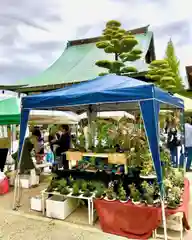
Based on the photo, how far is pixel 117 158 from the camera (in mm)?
3926

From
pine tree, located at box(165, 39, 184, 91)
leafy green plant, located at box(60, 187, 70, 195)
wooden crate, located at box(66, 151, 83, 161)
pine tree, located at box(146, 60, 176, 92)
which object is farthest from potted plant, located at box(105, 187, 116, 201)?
pine tree, located at box(165, 39, 184, 91)

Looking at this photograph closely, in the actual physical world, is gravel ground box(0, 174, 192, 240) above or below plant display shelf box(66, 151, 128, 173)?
below

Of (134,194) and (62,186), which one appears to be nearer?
(134,194)

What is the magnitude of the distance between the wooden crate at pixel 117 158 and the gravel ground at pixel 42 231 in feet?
3.59

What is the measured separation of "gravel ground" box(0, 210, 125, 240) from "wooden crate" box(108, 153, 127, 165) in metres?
1.09

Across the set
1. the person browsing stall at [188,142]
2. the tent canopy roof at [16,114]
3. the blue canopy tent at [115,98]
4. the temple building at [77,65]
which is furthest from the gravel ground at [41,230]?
the temple building at [77,65]

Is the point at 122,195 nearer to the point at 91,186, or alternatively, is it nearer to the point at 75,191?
the point at 91,186

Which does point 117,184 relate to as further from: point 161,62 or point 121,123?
point 161,62

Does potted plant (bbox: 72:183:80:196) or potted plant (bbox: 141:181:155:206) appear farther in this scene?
potted plant (bbox: 72:183:80:196)

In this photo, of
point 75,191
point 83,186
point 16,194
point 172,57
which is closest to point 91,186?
point 83,186

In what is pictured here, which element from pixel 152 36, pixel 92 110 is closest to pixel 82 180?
pixel 92 110

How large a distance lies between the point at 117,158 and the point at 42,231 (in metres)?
1.57

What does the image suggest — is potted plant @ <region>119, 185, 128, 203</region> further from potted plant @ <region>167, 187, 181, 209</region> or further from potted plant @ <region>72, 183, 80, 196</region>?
potted plant @ <region>72, 183, 80, 196</region>

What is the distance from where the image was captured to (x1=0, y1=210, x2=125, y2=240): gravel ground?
3.33 metres
